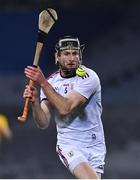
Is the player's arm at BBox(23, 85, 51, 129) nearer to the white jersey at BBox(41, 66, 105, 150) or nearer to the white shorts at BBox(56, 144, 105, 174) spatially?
the white jersey at BBox(41, 66, 105, 150)

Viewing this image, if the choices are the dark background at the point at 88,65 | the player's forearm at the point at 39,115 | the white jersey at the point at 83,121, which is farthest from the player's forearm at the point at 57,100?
the dark background at the point at 88,65

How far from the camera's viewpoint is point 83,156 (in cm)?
691

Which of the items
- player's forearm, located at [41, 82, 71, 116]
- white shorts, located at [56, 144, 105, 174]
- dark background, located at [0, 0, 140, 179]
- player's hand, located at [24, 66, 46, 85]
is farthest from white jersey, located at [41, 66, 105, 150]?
dark background, located at [0, 0, 140, 179]

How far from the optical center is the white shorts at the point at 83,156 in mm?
6875

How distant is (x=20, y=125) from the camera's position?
37.5ft

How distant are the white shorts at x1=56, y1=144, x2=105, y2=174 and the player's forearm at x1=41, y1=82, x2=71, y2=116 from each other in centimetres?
36

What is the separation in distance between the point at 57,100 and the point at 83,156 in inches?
20.9

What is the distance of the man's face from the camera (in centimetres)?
696

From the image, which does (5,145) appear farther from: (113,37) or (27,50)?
(113,37)

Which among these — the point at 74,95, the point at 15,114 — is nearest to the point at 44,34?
the point at 74,95

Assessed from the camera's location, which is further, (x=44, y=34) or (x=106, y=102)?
(x=106, y=102)

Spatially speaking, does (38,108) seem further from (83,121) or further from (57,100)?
(83,121)

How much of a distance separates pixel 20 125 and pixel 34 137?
0.23 m

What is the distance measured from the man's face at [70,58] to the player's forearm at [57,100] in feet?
1.15
